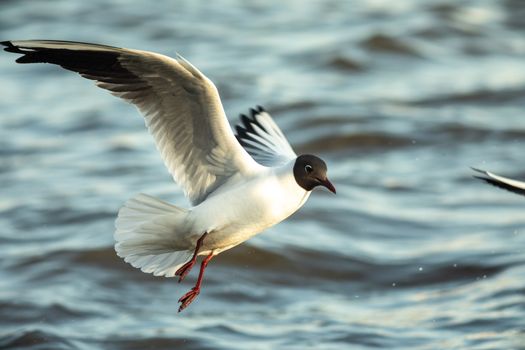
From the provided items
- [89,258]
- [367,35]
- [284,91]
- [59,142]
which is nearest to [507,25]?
[367,35]

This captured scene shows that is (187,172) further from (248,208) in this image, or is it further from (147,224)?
(248,208)

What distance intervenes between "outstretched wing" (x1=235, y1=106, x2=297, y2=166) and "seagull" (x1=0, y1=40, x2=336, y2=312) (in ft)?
2.11

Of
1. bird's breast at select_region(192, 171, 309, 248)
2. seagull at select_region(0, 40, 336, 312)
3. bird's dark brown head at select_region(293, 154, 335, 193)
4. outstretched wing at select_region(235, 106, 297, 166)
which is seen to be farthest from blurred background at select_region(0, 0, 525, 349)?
bird's dark brown head at select_region(293, 154, 335, 193)

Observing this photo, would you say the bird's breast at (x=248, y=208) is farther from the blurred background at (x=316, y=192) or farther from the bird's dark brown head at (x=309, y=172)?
the blurred background at (x=316, y=192)

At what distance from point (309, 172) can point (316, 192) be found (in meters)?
5.52

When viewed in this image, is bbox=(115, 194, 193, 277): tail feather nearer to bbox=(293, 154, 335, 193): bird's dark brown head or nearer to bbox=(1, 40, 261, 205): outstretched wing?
bbox=(1, 40, 261, 205): outstretched wing

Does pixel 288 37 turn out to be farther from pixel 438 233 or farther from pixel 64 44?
pixel 64 44

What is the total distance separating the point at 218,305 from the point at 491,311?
2058 mm

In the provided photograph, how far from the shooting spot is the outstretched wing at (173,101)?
577cm

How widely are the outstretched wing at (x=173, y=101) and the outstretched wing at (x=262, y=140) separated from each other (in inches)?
24.0

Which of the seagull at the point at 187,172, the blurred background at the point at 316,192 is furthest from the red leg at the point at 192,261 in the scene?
Answer: the blurred background at the point at 316,192

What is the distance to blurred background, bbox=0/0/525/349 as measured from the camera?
28.5 feet

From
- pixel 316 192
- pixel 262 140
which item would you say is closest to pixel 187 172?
pixel 262 140

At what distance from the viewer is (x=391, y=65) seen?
50.9ft
